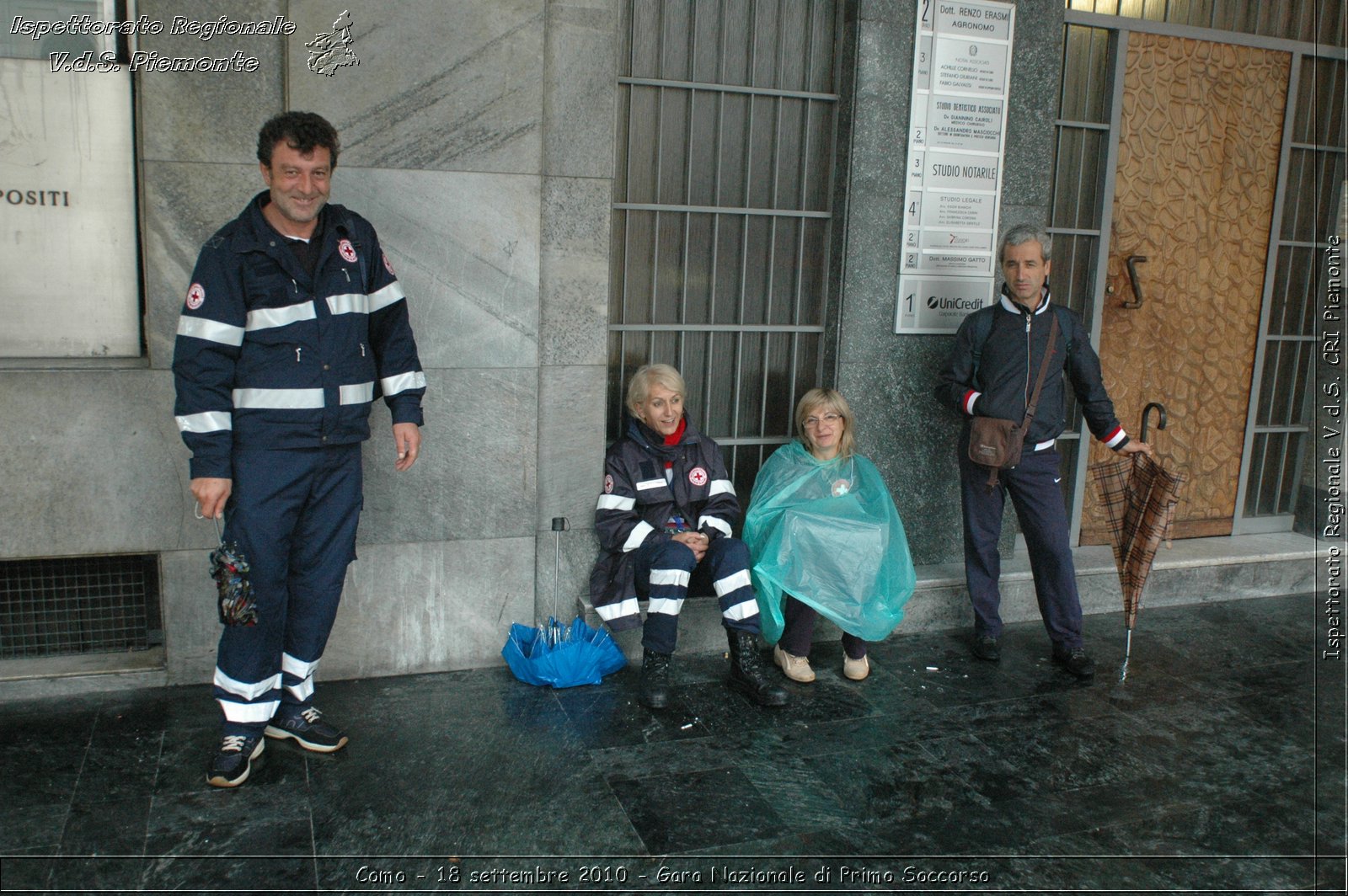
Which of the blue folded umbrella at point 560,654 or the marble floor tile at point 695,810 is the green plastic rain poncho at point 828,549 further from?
the marble floor tile at point 695,810

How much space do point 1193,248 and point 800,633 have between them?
345cm

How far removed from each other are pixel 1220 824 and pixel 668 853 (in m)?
1.89

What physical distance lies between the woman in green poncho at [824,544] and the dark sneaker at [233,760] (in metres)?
2.10

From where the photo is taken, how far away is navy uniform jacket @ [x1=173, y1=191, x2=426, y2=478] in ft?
11.4

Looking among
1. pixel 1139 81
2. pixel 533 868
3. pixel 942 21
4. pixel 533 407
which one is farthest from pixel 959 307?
pixel 533 868

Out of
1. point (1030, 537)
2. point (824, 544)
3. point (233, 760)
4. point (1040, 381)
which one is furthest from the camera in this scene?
point (1030, 537)

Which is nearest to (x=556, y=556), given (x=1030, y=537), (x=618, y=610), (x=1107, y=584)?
(x=618, y=610)

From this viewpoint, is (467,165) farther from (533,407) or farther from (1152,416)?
(1152,416)

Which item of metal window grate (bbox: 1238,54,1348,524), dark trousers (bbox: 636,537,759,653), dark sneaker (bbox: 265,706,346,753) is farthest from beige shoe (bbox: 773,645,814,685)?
metal window grate (bbox: 1238,54,1348,524)

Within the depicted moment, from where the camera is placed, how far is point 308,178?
3.57 meters

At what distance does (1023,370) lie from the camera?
4.88m

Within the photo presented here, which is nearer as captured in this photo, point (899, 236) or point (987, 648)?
point (987, 648)

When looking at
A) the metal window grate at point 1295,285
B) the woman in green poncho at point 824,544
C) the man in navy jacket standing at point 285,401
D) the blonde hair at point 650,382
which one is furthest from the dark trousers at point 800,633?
the metal window grate at point 1295,285

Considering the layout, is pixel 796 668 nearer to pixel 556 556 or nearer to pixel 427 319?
pixel 556 556
